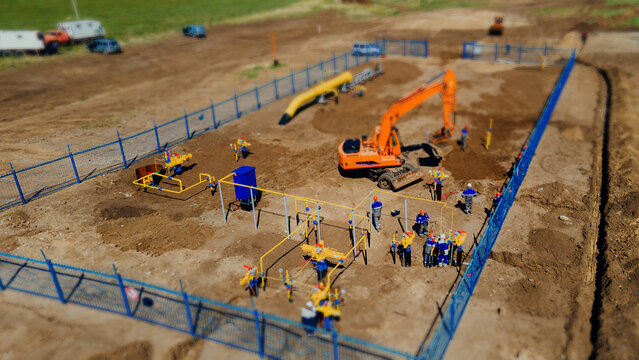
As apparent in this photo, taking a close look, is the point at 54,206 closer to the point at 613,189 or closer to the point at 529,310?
the point at 529,310

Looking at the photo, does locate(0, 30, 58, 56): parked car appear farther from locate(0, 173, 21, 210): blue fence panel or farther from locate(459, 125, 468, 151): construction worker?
locate(459, 125, 468, 151): construction worker

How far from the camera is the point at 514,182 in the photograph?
22.3 metres

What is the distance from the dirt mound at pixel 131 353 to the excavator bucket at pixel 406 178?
13551 millimetres

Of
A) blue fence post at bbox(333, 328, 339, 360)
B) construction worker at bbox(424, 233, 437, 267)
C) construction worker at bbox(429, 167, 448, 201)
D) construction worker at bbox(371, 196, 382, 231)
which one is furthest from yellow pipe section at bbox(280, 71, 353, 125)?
blue fence post at bbox(333, 328, 339, 360)

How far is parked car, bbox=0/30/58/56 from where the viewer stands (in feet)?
165

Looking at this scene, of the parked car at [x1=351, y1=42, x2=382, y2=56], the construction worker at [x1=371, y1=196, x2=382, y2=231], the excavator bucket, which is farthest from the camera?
the parked car at [x1=351, y1=42, x2=382, y2=56]

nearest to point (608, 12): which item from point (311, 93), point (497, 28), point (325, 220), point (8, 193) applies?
point (497, 28)

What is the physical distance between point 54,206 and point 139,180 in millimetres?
4042

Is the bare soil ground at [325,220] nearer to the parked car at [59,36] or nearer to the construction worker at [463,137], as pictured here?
the construction worker at [463,137]

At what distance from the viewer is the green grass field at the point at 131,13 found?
2628 inches

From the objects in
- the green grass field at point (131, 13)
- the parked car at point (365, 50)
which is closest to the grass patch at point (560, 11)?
the parked car at point (365, 50)

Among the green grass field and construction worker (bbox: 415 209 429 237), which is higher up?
the green grass field

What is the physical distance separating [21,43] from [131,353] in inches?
1977

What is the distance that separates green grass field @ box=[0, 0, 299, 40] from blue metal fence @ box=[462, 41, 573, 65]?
140 feet
